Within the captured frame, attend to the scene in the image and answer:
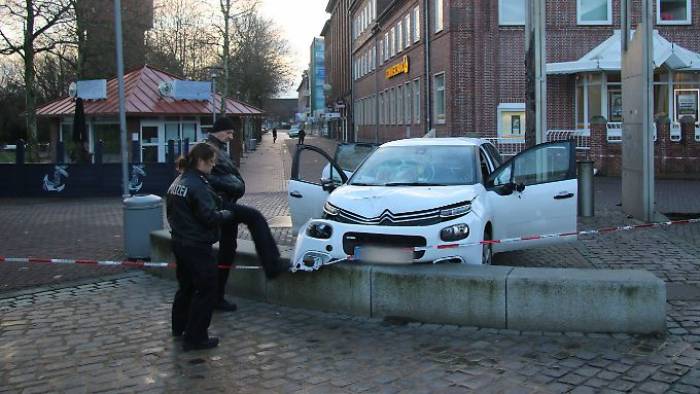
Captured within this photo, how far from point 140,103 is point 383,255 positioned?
2547 cm

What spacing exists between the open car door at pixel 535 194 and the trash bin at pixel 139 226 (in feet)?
15.1

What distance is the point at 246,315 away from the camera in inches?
277

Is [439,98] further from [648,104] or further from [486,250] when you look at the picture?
[486,250]

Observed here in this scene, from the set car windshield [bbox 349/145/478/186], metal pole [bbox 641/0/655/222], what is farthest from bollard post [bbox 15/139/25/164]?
metal pole [bbox 641/0/655/222]

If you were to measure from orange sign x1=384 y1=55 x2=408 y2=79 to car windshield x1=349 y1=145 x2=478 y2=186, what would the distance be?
30014mm

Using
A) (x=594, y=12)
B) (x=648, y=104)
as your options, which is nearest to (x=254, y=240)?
(x=648, y=104)

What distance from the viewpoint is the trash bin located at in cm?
987

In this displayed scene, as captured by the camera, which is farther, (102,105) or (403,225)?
(102,105)

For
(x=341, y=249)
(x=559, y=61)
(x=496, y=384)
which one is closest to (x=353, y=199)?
(x=341, y=249)

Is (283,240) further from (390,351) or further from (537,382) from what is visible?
(537,382)

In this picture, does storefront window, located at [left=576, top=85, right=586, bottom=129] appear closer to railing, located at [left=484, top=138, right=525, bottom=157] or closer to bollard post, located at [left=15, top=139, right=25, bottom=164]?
railing, located at [left=484, top=138, right=525, bottom=157]

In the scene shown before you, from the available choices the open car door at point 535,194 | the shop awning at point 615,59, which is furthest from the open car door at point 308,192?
the shop awning at point 615,59

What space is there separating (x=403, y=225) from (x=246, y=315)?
174cm

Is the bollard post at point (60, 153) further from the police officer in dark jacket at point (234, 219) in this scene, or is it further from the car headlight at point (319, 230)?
the car headlight at point (319, 230)
